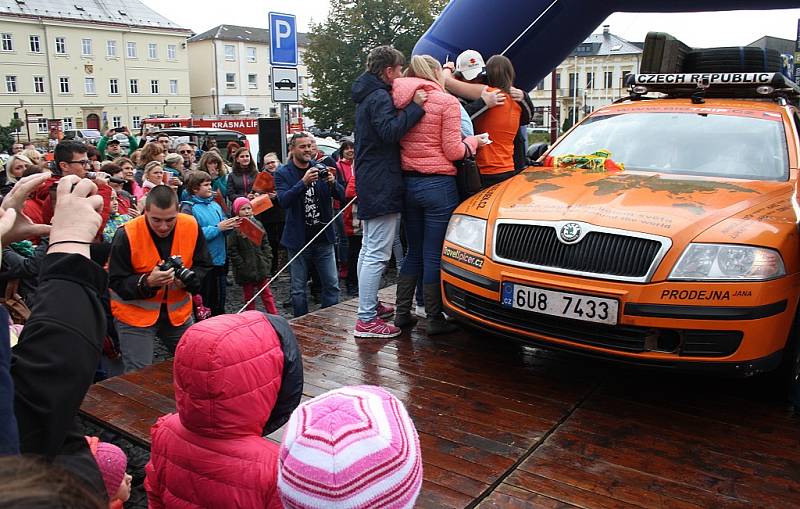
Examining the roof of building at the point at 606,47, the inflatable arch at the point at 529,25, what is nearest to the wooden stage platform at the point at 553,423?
the inflatable arch at the point at 529,25

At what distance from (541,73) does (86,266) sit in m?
6.86

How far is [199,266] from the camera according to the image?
16.1 feet

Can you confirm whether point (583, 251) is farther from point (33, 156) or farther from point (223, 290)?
point (33, 156)

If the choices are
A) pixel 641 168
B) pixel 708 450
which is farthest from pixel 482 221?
pixel 708 450

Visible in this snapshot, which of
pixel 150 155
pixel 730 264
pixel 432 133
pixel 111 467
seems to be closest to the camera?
pixel 111 467

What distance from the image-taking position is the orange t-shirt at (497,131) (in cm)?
527

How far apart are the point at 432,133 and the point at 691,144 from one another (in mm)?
1836

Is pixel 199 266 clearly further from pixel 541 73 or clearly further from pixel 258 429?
pixel 541 73

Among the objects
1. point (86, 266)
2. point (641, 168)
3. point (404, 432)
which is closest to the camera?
point (404, 432)

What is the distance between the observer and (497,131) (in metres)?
5.29

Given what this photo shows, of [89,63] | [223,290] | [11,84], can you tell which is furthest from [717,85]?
[89,63]

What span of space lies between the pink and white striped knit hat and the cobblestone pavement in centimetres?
264

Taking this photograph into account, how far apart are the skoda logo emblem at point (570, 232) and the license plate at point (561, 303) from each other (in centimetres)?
30

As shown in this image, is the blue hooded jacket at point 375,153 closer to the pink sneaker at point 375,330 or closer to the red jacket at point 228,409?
the pink sneaker at point 375,330
